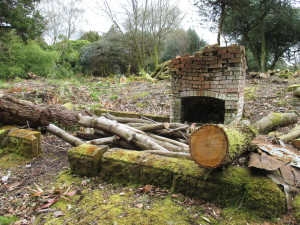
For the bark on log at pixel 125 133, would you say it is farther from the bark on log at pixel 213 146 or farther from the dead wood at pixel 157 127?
the bark on log at pixel 213 146

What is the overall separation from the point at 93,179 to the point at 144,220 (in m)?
1.13

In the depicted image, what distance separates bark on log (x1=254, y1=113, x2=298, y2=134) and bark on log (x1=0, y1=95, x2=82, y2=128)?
14.6 ft

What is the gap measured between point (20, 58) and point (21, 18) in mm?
2690

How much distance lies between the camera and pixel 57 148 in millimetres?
4227

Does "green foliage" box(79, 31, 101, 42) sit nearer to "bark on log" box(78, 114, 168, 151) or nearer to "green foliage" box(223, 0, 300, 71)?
"green foliage" box(223, 0, 300, 71)

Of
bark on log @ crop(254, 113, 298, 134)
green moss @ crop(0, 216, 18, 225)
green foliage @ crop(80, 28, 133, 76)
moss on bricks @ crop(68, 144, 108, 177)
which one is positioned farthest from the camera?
green foliage @ crop(80, 28, 133, 76)

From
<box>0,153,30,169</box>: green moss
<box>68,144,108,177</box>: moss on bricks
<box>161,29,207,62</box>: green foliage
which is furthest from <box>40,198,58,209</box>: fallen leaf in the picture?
<box>161,29,207,62</box>: green foliage

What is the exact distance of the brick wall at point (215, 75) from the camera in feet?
15.9

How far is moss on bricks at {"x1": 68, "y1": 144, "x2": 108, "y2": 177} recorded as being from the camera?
9.30ft

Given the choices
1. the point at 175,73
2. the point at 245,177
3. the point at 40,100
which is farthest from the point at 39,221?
the point at 40,100

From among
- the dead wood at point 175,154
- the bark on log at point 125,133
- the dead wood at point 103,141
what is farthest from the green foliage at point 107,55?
the dead wood at point 175,154

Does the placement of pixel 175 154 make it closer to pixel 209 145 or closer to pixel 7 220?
pixel 209 145

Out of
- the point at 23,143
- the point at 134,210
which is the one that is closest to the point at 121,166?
the point at 134,210

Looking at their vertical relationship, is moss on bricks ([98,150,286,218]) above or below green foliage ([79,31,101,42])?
below
